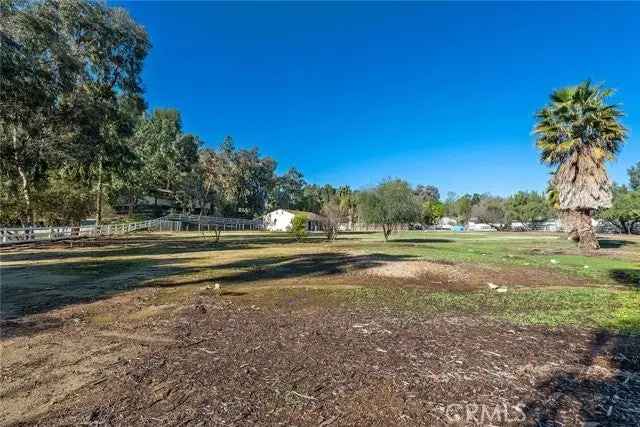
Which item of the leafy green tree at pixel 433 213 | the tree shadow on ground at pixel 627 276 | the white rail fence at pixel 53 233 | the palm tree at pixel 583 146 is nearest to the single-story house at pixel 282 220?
the leafy green tree at pixel 433 213

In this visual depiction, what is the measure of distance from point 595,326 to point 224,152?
67.8m

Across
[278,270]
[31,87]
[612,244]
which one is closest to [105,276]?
[278,270]

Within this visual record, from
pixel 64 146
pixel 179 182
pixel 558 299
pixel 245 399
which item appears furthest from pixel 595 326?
pixel 179 182

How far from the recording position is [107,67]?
971 inches

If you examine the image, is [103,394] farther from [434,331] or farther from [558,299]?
[558,299]

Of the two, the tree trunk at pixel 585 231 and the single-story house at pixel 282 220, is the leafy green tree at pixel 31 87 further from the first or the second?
the single-story house at pixel 282 220

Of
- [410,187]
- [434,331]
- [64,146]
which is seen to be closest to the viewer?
[434,331]

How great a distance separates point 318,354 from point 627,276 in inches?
494

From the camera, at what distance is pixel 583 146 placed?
21828 millimetres

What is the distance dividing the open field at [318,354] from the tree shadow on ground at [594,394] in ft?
0.06

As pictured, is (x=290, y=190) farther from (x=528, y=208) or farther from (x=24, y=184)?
(x=24, y=184)

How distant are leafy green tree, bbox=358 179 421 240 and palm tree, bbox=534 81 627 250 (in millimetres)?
12020

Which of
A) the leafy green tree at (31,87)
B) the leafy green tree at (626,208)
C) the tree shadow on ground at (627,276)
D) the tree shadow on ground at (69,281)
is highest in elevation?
the leafy green tree at (31,87)

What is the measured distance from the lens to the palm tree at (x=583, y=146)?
21.2 m
